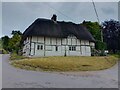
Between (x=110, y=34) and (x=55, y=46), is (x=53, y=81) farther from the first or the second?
(x=110, y=34)

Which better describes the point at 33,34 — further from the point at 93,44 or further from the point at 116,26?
the point at 116,26

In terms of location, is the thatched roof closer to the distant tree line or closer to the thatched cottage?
the thatched cottage

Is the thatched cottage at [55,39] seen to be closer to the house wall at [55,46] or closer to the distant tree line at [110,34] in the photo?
the house wall at [55,46]

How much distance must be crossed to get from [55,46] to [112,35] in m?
18.7

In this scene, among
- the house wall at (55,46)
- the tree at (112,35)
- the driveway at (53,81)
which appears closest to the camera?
the driveway at (53,81)

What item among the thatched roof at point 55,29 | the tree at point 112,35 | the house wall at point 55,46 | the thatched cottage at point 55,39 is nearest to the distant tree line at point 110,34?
the tree at point 112,35

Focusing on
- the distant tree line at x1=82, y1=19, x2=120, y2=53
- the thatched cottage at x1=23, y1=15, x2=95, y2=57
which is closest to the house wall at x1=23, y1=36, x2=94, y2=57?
the thatched cottage at x1=23, y1=15, x2=95, y2=57

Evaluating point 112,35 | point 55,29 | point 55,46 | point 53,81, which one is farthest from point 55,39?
point 53,81

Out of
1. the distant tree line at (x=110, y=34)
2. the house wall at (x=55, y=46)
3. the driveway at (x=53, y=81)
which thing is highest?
the distant tree line at (x=110, y=34)

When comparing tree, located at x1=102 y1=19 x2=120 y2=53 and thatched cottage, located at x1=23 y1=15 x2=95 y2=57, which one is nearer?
thatched cottage, located at x1=23 y1=15 x2=95 y2=57

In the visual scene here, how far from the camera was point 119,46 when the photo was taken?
49.5 meters

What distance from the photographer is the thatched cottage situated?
3559 cm

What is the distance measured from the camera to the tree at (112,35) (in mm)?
49250

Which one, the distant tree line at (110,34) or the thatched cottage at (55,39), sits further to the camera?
the distant tree line at (110,34)
